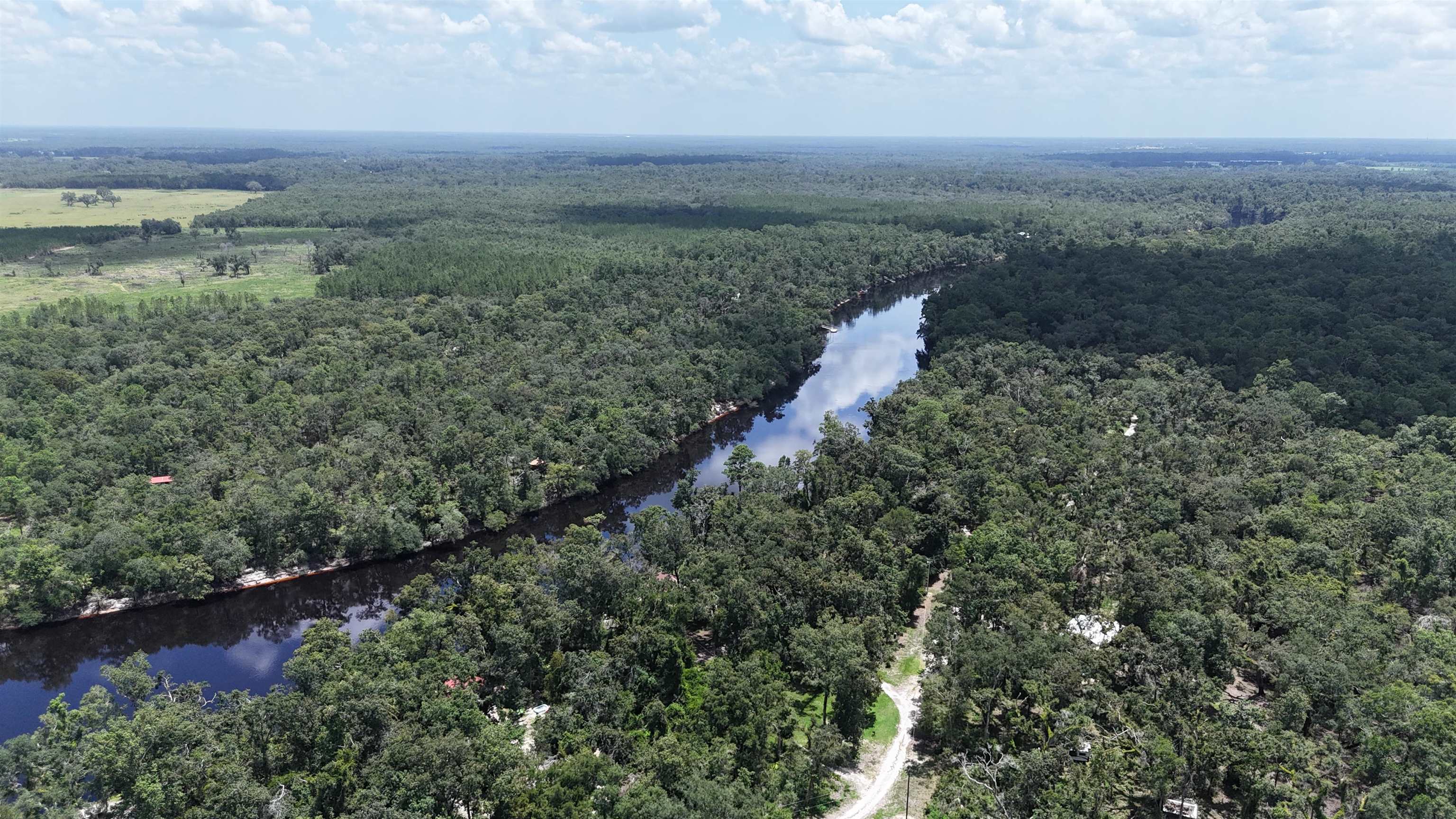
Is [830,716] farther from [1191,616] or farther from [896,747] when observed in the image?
[1191,616]

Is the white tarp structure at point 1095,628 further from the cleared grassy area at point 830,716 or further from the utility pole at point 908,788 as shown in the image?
the utility pole at point 908,788

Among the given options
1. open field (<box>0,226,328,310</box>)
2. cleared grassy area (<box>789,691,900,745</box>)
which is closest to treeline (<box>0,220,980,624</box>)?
open field (<box>0,226,328,310</box>)

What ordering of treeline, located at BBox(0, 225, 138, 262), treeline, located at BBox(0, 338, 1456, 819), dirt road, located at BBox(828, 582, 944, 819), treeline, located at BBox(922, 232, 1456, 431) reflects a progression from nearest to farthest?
treeline, located at BBox(0, 338, 1456, 819)
dirt road, located at BBox(828, 582, 944, 819)
treeline, located at BBox(922, 232, 1456, 431)
treeline, located at BBox(0, 225, 138, 262)

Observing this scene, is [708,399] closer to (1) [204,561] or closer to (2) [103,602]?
(1) [204,561]

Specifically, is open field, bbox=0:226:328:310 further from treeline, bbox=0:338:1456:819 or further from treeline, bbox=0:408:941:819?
treeline, bbox=0:338:1456:819

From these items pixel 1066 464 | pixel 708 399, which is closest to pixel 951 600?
pixel 1066 464
